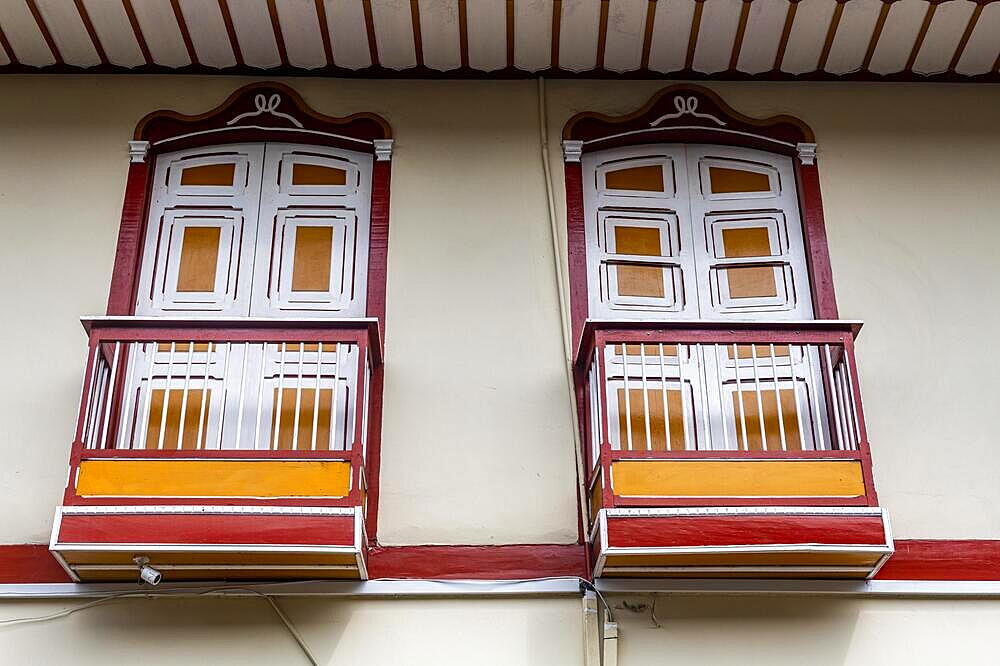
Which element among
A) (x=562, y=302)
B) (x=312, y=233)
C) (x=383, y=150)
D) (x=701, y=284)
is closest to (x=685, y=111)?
(x=701, y=284)

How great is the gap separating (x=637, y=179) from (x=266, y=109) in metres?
2.08

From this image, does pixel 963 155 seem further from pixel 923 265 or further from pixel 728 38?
pixel 728 38

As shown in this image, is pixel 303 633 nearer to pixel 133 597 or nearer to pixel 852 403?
pixel 133 597

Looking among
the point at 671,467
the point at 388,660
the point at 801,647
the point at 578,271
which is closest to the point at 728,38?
the point at 578,271

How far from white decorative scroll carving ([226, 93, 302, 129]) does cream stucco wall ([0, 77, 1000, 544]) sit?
176 mm

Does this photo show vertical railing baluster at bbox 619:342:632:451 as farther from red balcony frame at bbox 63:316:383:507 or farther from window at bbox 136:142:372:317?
window at bbox 136:142:372:317

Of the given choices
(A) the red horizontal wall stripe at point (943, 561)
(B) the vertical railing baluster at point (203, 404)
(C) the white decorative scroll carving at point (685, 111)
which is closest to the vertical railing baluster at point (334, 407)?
(B) the vertical railing baluster at point (203, 404)

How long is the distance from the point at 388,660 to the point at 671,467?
4.91 ft

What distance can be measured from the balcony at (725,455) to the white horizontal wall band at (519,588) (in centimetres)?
7

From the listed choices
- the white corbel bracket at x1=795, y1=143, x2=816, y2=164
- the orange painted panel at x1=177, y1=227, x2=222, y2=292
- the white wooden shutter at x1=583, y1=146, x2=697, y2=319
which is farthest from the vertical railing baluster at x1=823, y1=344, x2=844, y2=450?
the orange painted panel at x1=177, y1=227, x2=222, y2=292

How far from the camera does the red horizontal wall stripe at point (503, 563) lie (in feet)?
17.6

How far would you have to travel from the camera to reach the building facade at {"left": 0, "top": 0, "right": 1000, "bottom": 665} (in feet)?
16.9

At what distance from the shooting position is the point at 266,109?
21.5 ft

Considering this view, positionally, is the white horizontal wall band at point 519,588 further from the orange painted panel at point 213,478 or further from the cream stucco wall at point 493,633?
the orange painted panel at point 213,478
